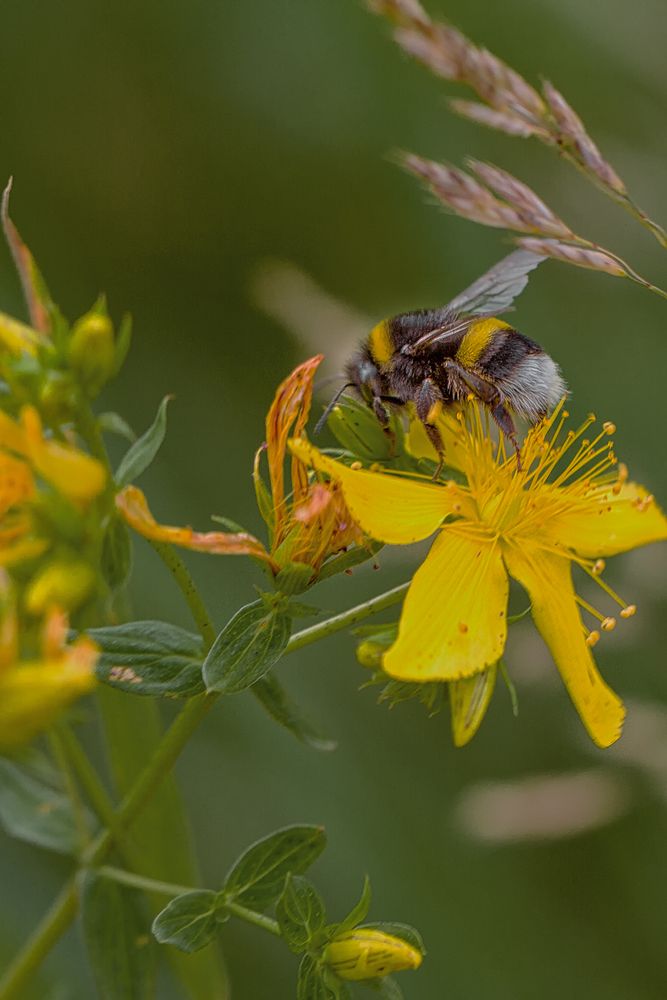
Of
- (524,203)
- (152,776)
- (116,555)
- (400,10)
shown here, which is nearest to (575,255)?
(524,203)

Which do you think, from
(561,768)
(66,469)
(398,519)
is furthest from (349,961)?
(561,768)

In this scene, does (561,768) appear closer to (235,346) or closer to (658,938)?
(658,938)

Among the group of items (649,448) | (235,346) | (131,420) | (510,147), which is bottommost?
(131,420)

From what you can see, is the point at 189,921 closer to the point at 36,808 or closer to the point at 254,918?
the point at 254,918

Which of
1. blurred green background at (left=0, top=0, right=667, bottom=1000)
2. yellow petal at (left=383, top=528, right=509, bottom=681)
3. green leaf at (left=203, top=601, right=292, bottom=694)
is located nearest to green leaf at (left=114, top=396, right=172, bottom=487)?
green leaf at (left=203, top=601, right=292, bottom=694)

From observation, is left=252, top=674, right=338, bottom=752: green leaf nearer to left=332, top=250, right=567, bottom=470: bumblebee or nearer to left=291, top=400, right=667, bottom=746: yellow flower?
left=291, top=400, right=667, bottom=746: yellow flower
